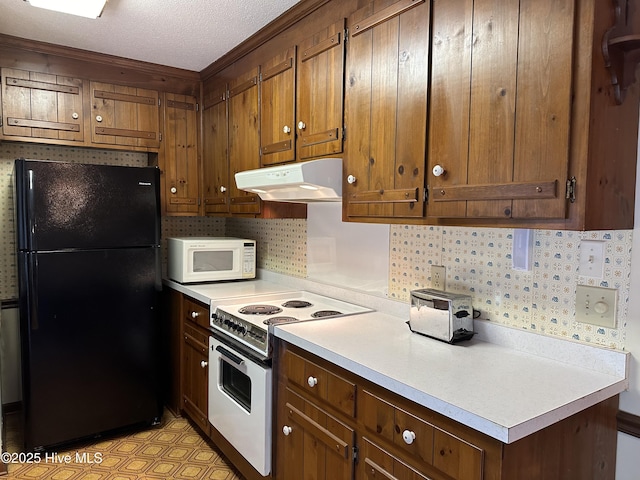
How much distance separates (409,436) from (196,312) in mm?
1713

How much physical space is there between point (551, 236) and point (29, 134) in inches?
113

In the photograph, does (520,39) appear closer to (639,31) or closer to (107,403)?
(639,31)

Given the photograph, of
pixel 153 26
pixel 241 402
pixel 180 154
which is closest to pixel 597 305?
pixel 241 402

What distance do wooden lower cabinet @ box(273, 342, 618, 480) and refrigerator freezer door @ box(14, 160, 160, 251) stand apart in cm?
135

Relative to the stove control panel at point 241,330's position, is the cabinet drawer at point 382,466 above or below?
below

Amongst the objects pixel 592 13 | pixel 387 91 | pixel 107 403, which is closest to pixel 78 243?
pixel 107 403

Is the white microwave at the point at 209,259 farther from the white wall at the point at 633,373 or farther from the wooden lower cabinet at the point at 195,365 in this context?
the white wall at the point at 633,373

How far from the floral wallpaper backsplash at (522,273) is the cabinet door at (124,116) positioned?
198 cm

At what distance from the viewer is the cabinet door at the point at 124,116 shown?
2949 millimetres

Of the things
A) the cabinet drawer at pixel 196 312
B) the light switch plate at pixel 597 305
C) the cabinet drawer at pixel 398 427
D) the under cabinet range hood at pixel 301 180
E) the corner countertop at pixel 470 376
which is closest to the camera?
the corner countertop at pixel 470 376

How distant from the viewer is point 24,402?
2535 millimetres

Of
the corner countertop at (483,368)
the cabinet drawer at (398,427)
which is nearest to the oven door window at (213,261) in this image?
the corner countertop at (483,368)

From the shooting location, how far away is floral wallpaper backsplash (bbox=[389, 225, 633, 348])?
145 centimetres

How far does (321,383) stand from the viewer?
1712 mm
